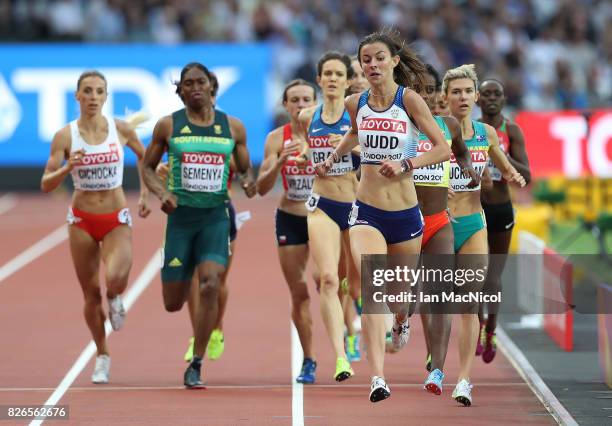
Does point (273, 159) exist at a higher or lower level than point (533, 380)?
higher

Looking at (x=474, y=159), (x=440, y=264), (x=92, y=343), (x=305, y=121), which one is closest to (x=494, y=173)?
(x=474, y=159)

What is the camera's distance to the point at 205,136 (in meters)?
10.6

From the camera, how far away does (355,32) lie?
27.7 meters

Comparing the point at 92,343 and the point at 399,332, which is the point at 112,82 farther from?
the point at 399,332

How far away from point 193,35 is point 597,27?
862cm

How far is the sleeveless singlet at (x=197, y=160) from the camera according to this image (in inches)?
416

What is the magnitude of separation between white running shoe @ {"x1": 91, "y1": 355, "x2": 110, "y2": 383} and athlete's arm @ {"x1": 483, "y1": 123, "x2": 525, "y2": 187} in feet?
11.1

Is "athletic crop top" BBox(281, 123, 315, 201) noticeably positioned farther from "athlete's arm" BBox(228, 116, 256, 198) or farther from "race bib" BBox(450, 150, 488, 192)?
"race bib" BBox(450, 150, 488, 192)

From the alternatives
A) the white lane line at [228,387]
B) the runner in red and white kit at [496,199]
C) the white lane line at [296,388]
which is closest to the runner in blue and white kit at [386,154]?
the white lane line at [296,388]

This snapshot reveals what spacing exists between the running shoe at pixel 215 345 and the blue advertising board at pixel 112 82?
49.3ft

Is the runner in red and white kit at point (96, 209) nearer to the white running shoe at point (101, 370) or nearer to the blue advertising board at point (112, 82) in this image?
the white running shoe at point (101, 370)

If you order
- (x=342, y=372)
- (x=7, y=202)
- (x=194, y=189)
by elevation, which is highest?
(x=194, y=189)

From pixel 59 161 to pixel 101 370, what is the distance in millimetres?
1660

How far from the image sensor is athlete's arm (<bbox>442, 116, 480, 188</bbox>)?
9484mm
